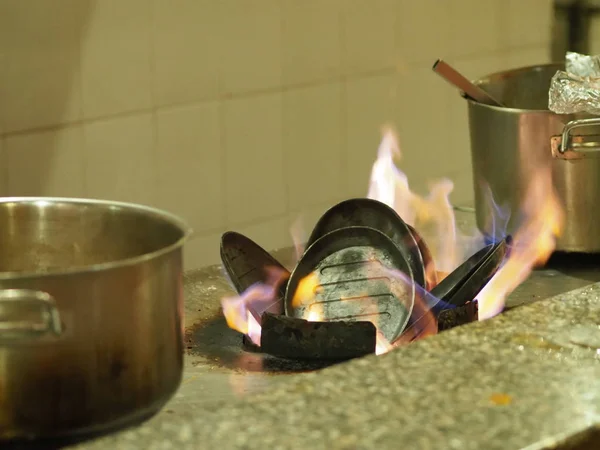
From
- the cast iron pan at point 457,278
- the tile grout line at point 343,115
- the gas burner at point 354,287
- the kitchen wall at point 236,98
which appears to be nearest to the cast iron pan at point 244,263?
the gas burner at point 354,287

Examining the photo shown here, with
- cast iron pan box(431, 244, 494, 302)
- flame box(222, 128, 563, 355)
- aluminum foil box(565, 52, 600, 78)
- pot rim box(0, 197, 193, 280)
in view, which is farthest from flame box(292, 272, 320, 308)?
aluminum foil box(565, 52, 600, 78)

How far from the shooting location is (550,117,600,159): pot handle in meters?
1.31

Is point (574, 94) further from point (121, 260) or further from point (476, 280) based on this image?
point (121, 260)

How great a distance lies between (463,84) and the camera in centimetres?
141

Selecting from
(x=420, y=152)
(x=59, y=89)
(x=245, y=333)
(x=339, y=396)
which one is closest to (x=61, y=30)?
(x=59, y=89)

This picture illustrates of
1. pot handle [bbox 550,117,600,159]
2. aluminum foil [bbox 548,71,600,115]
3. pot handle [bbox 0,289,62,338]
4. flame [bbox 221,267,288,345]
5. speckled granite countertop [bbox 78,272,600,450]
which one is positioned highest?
aluminum foil [bbox 548,71,600,115]

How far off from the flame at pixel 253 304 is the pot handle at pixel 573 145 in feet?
1.20

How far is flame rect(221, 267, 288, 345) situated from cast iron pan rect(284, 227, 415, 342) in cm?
3

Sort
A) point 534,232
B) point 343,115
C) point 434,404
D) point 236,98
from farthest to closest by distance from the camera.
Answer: point 343,115, point 236,98, point 534,232, point 434,404

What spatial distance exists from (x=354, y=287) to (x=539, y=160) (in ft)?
1.01

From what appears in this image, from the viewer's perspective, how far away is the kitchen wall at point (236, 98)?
169 cm

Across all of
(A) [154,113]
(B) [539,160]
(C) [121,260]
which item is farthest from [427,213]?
(C) [121,260]

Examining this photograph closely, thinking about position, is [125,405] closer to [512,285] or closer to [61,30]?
[512,285]

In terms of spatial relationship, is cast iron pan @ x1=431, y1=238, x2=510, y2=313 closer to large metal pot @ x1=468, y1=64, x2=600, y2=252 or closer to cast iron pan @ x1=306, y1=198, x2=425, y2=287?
cast iron pan @ x1=306, y1=198, x2=425, y2=287
